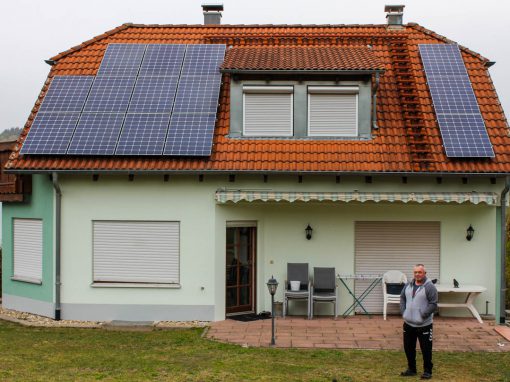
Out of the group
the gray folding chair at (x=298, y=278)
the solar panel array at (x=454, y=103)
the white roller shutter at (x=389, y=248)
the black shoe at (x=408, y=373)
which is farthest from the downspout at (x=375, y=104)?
the black shoe at (x=408, y=373)

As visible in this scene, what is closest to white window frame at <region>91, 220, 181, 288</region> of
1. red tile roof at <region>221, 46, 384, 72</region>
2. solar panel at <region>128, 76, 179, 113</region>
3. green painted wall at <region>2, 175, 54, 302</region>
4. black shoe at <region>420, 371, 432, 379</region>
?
green painted wall at <region>2, 175, 54, 302</region>

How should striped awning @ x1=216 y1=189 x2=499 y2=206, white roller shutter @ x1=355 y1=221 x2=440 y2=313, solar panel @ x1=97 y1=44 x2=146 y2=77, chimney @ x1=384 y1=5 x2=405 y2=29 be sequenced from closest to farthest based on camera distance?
striped awning @ x1=216 y1=189 x2=499 y2=206, white roller shutter @ x1=355 y1=221 x2=440 y2=313, solar panel @ x1=97 y1=44 x2=146 y2=77, chimney @ x1=384 y1=5 x2=405 y2=29

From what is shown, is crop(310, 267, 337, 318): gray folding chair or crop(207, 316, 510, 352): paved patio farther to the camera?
crop(310, 267, 337, 318): gray folding chair

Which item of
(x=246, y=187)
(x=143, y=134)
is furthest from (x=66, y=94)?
(x=246, y=187)

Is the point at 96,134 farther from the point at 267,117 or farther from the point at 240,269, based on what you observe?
the point at 240,269

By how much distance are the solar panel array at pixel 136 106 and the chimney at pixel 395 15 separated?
257 inches

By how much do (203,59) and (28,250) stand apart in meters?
7.93

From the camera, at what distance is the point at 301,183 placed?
16.7 m

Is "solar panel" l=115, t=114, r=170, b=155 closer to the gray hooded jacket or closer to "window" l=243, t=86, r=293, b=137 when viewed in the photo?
"window" l=243, t=86, r=293, b=137

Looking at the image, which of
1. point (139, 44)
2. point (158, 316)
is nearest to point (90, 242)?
point (158, 316)

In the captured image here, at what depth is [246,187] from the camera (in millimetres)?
16641

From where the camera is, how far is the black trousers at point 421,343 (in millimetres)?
10805

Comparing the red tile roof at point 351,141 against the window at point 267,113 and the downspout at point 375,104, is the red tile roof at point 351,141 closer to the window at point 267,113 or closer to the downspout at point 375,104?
the downspout at point 375,104

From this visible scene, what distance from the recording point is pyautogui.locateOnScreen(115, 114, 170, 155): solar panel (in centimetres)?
1639
